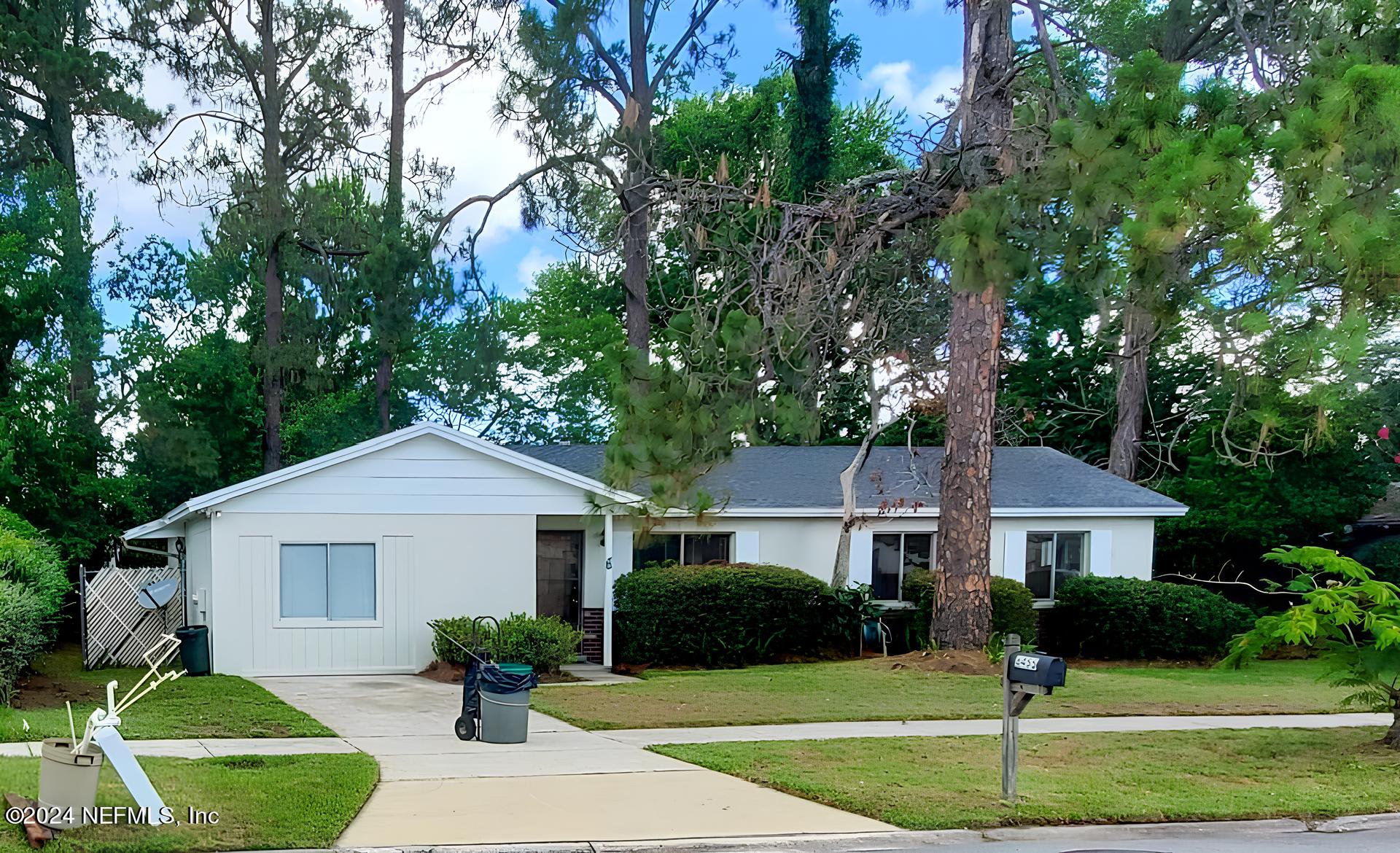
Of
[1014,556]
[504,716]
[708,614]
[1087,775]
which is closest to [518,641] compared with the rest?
[708,614]

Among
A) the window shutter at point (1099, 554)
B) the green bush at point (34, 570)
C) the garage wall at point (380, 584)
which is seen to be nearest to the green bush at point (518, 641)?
the garage wall at point (380, 584)

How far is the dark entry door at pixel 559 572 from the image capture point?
21531 millimetres

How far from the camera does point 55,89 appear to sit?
2705cm

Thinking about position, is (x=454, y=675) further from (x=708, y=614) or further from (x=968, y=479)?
(x=968, y=479)

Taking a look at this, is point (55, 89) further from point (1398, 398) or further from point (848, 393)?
point (1398, 398)

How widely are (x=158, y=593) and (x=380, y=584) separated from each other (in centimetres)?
→ 352

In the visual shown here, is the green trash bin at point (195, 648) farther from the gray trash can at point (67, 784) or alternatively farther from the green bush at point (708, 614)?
the gray trash can at point (67, 784)

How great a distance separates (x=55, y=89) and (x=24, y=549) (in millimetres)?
16397

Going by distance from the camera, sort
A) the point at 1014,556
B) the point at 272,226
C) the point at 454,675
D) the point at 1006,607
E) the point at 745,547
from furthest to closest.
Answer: the point at 272,226 < the point at 1014,556 < the point at 745,547 < the point at 1006,607 < the point at 454,675

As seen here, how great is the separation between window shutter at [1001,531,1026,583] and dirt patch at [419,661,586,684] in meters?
8.70

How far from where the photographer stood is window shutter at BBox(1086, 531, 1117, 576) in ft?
75.8

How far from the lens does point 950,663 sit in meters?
17.6

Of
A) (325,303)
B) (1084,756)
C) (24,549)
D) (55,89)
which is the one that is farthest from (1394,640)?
(55,89)

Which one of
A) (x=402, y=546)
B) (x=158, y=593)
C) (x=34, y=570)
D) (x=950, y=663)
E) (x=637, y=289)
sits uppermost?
(x=637, y=289)
